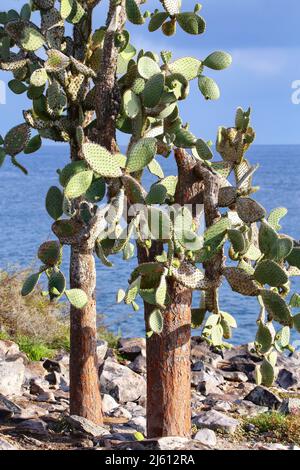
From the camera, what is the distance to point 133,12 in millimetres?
4727

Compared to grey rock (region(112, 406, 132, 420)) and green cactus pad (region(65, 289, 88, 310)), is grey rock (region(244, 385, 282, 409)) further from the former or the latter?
green cactus pad (region(65, 289, 88, 310))

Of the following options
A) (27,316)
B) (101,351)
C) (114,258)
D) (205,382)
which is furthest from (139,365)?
(114,258)

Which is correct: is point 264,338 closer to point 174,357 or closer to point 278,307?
point 278,307

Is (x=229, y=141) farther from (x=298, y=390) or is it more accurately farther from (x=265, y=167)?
(x=265, y=167)

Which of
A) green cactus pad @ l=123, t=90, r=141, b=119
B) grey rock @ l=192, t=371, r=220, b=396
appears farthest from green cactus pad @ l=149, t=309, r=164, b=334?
grey rock @ l=192, t=371, r=220, b=396

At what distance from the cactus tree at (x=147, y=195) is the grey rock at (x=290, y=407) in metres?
0.85

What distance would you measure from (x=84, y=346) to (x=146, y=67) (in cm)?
176

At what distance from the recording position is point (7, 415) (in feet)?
17.7

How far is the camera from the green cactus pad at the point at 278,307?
15.0 feet

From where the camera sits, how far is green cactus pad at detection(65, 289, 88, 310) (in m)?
4.82

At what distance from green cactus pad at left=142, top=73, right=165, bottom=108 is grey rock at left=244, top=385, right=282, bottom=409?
9.22 feet

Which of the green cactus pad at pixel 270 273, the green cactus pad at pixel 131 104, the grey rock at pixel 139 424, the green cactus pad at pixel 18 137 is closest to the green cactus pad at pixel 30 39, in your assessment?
the green cactus pad at pixel 18 137

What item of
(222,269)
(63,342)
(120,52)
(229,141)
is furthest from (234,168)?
(63,342)

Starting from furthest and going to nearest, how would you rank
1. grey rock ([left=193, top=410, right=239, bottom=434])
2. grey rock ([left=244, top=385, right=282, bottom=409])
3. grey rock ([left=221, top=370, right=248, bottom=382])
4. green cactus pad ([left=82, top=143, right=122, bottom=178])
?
1. grey rock ([left=221, top=370, right=248, bottom=382])
2. grey rock ([left=244, top=385, right=282, bottom=409])
3. grey rock ([left=193, top=410, right=239, bottom=434])
4. green cactus pad ([left=82, top=143, right=122, bottom=178])
